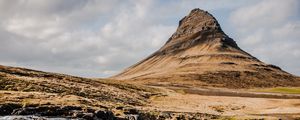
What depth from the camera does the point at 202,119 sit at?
211 ft

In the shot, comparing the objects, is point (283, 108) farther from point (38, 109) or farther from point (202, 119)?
point (38, 109)

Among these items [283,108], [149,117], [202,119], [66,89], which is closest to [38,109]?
[149,117]

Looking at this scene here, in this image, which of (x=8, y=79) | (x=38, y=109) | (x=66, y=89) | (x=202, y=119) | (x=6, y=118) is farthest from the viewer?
(x=66, y=89)

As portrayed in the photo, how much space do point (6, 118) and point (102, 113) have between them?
10.2 m

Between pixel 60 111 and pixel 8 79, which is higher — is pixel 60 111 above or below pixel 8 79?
below

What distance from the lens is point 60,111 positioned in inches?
1928

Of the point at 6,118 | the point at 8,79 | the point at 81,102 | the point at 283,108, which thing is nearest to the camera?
the point at 6,118

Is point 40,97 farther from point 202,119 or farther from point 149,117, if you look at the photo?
point 202,119

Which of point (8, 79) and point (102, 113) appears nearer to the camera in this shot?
point (102, 113)

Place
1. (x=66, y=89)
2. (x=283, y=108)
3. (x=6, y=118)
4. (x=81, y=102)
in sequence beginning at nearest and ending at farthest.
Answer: (x=6, y=118) → (x=81, y=102) → (x=66, y=89) → (x=283, y=108)

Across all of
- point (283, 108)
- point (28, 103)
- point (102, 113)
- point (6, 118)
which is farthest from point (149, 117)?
point (283, 108)

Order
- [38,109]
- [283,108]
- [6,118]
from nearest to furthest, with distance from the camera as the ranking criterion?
[6,118] → [38,109] → [283,108]

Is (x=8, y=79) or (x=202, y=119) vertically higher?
(x=8, y=79)

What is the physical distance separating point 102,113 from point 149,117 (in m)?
12.1
